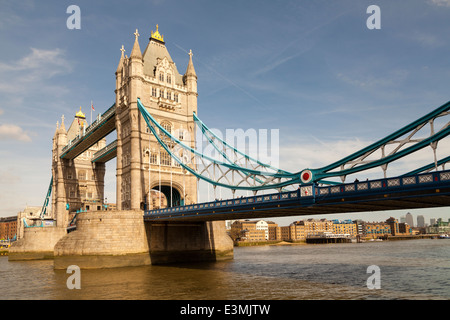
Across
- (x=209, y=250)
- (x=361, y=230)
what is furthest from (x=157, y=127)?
(x=361, y=230)

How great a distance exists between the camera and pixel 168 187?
52.2m

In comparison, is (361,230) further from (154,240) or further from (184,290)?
(184,290)

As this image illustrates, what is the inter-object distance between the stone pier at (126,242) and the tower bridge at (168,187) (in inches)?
4.1

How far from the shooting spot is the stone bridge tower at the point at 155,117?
46750mm

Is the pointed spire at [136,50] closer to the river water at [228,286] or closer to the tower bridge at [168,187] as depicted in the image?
the tower bridge at [168,187]

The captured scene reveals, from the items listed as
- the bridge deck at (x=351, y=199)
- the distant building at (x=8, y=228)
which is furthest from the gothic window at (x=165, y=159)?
the distant building at (x=8, y=228)

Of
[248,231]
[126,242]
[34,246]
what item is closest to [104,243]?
[126,242]

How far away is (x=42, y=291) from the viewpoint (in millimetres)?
25422

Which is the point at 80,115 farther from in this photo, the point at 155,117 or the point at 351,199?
the point at 351,199

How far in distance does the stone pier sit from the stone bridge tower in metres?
4.28

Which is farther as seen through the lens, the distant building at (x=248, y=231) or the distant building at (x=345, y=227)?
the distant building at (x=345, y=227)

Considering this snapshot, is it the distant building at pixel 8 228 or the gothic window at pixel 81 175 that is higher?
the gothic window at pixel 81 175

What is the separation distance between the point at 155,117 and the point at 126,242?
17.0m
